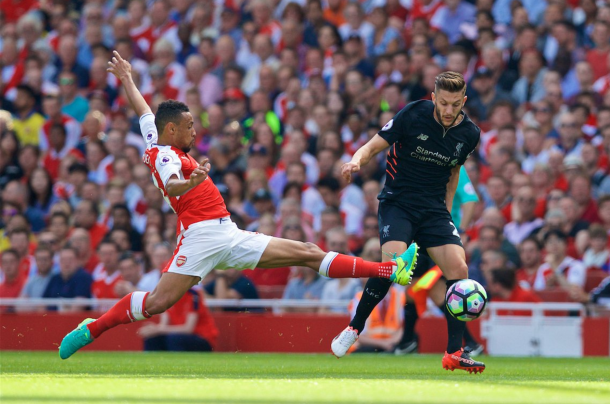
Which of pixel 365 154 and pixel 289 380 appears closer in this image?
A: pixel 289 380

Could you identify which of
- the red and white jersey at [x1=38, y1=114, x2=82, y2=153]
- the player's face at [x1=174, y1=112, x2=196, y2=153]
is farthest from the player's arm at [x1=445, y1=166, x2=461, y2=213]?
the red and white jersey at [x1=38, y1=114, x2=82, y2=153]

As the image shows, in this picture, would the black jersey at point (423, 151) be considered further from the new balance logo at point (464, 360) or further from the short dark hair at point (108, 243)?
the short dark hair at point (108, 243)

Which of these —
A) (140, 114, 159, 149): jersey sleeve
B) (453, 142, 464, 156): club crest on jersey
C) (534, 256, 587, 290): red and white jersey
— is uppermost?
(140, 114, 159, 149): jersey sleeve

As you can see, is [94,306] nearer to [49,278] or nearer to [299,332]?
[49,278]

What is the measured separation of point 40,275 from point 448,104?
7842 millimetres

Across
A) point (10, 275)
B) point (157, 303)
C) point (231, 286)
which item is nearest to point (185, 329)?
point (231, 286)

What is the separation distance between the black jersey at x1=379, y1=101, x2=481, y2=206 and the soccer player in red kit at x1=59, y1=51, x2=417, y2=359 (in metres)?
0.64

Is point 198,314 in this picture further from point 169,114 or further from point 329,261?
point 169,114

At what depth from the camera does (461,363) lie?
8.76 meters

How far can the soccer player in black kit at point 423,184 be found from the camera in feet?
29.9

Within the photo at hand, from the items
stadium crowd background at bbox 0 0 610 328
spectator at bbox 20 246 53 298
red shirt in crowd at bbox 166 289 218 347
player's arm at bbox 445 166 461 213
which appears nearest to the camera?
player's arm at bbox 445 166 461 213

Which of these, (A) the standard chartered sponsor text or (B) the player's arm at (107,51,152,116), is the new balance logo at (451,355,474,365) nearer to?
(A) the standard chartered sponsor text

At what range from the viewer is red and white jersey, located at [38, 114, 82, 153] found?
18250 mm

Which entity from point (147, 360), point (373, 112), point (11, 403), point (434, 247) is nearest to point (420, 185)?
point (434, 247)
